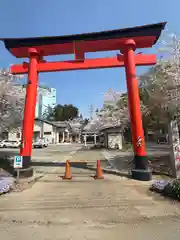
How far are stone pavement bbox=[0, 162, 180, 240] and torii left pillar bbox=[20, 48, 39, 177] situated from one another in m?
2.39

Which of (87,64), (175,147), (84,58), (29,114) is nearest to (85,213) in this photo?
(175,147)

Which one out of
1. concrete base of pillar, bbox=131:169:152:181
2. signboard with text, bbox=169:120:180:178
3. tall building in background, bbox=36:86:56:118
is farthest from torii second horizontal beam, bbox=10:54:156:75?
tall building in background, bbox=36:86:56:118

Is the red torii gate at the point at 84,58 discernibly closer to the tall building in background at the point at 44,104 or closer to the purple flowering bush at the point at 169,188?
the purple flowering bush at the point at 169,188

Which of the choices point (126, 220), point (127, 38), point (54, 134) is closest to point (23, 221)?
point (126, 220)

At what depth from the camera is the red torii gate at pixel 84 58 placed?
9766 millimetres

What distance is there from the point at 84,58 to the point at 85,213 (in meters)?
8.18

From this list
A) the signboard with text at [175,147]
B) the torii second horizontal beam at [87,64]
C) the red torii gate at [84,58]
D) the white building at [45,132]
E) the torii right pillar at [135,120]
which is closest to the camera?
the signboard with text at [175,147]

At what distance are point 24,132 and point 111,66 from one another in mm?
5412

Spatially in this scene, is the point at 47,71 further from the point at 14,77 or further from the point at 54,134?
the point at 54,134

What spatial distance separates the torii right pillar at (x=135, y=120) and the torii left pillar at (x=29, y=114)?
15.3 feet

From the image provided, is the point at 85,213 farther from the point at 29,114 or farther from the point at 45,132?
the point at 45,132

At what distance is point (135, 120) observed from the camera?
952cm

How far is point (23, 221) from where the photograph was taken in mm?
4562

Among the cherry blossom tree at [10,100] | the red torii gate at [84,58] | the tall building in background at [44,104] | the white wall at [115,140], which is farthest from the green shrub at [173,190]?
the tall building in background at [44,104]
